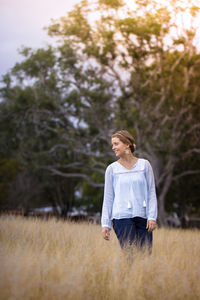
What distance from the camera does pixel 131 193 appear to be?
4.66 meters

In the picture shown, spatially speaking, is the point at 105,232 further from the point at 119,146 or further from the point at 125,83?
the point at 125,83

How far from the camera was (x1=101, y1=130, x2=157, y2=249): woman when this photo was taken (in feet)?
15.3

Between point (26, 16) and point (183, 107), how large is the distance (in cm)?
902

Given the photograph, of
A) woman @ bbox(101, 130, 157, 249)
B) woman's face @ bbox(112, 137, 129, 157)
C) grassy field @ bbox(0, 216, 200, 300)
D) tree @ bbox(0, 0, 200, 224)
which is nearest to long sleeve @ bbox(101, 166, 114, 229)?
woman @ bbox(101, 130, 157, 249)

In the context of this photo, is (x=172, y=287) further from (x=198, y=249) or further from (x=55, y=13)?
(x=55, y=13)

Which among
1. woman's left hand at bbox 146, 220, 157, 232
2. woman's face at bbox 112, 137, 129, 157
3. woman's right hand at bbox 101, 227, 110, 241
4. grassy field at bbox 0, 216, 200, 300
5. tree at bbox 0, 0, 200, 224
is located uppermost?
tree at bbox 0, 0, 200, 224

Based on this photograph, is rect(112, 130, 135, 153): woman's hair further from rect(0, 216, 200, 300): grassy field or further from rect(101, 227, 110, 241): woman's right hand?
rect(0, 216, 200, 300): grassy field

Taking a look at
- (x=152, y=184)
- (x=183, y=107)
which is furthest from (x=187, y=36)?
(x=152, y=184)

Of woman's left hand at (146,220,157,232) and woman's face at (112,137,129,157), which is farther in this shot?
woman's face at (112,137,129,157)

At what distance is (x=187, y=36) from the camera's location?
21469 millimetres

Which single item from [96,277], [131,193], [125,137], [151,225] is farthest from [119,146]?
[96,277]

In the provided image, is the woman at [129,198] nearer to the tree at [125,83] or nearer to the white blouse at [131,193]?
the white blouse at [131,193]

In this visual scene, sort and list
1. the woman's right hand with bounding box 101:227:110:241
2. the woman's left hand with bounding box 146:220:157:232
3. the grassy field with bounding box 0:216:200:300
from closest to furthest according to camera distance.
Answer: the grassy field with bounding box 0:216:200:300 < the woman's left hand with bounding box 146:220:157:232 < the woman's right hand with bounding box 101:227:110:241

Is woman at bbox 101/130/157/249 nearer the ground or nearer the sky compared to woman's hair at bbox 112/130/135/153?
nearer the ground
